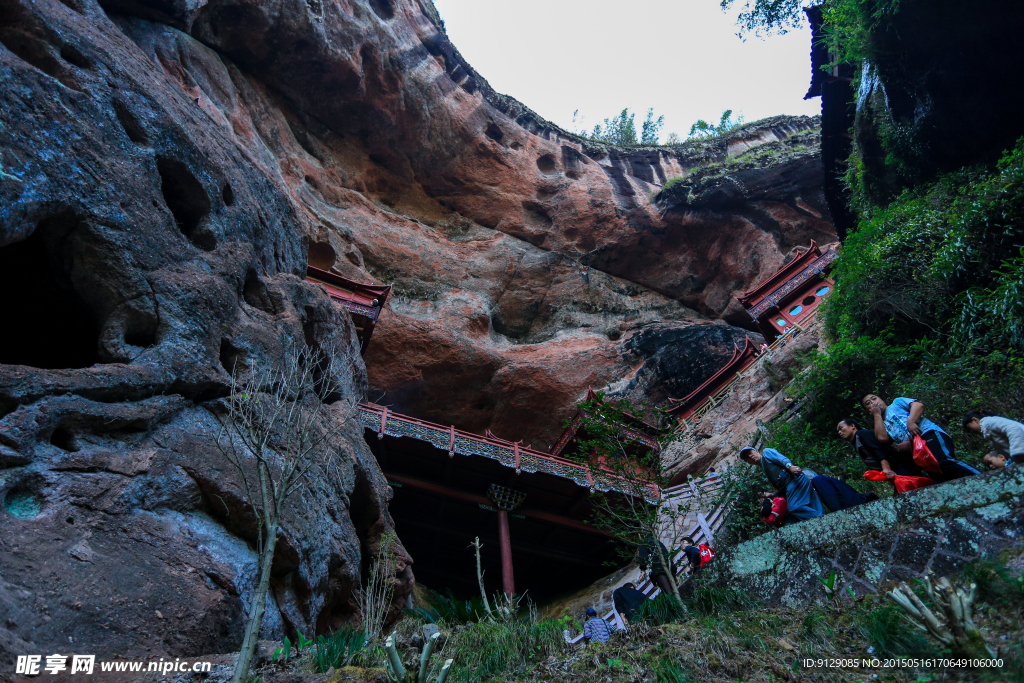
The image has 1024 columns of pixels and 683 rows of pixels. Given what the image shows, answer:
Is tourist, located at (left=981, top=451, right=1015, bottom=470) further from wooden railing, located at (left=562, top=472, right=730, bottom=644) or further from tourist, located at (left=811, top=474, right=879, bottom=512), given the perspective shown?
wooden railing, located at (left=562, top=472, right=730, bottom=644)

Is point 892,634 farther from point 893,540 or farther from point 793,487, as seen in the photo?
point 793,487

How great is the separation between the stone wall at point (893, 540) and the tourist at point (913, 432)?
0.74m

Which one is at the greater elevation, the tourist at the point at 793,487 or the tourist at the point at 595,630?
the tourist at the point at 793,487

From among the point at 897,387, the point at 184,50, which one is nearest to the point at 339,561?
the point at 897,387

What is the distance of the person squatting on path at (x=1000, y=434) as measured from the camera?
4562 millimetres

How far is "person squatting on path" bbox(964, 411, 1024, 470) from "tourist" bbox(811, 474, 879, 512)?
3.36 ft

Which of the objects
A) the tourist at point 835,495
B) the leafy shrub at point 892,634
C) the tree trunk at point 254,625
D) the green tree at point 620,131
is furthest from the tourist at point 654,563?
the green tree at point 620,131

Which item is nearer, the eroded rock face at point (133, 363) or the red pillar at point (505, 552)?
the eroded rock face at point (133, 363)

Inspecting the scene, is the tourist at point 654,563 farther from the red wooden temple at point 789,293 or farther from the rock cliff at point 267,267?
the red wooden temple at point 789,293

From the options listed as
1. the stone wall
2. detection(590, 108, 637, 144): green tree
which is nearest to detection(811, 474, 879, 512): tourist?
the stone wall

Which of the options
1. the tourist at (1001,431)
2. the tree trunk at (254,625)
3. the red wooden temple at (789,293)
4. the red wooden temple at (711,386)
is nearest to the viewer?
the tree trunk at (254,625)

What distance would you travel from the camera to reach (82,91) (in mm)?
8172

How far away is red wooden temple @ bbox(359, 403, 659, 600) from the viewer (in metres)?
12.6

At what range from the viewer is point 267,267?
34.0ft
